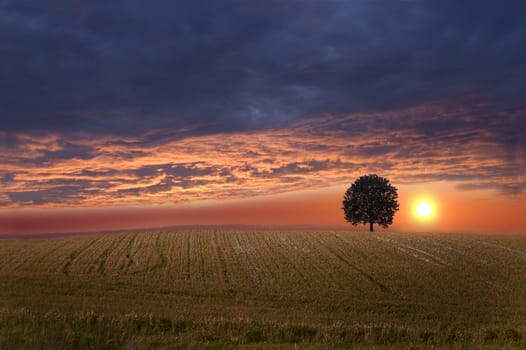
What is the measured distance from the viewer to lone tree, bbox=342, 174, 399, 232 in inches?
3216

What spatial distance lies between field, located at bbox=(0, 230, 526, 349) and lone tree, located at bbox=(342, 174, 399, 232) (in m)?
19.9

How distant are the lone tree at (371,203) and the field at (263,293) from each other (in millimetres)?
19869

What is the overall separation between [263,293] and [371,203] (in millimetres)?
55009

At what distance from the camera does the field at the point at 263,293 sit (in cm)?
1348

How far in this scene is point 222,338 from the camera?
13.6 meters

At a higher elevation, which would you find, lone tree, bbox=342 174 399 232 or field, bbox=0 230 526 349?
lone tree, bbox=342 174 399 232

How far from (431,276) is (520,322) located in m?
15.6

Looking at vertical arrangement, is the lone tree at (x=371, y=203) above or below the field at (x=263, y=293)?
above

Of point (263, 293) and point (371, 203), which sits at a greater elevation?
point (371, 203)

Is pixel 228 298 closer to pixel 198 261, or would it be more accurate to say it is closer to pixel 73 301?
pixel 73 301

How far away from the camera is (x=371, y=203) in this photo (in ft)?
268

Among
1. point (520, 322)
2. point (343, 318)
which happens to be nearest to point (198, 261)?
point (343, 318)

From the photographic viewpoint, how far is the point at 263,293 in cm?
2978

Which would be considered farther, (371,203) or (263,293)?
(371,203)
